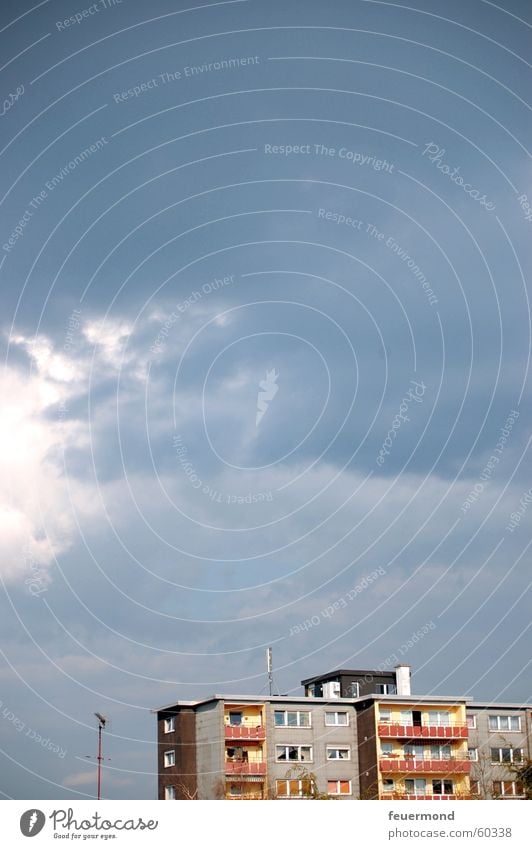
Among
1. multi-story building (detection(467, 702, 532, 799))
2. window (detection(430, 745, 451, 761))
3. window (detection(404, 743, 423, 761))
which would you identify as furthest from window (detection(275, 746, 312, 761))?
multi-story building (detection(467, 702, 532, 799))

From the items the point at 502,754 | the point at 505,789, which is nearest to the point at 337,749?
the point at 505,789

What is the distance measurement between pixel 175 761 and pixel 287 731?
9213 mm

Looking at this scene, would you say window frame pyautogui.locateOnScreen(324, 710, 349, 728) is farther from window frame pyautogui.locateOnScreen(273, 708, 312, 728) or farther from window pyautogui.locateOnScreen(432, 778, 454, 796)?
window pyautogui.locateOnScreen(432, 778, 454, 796)

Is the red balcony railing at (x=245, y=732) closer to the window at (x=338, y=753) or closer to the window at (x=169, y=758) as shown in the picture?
the window at (x=338, y=753)

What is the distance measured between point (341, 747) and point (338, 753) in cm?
59

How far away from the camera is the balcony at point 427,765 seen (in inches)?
3187

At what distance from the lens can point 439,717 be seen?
85.4 metres

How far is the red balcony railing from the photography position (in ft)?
257

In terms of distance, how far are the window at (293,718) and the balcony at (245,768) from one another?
3.63 m
